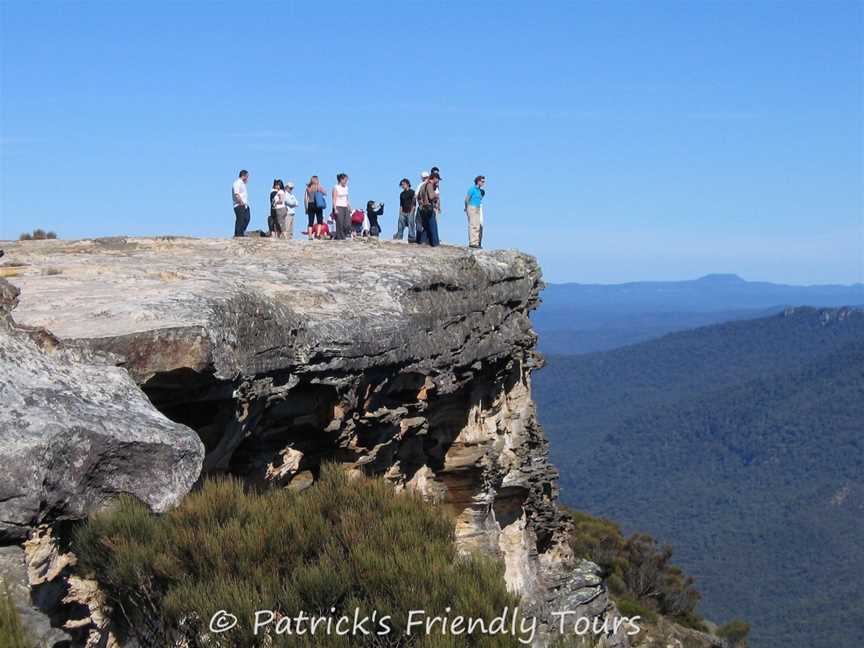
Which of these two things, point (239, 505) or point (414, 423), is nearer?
point (239, 505)

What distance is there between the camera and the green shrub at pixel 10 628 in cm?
688

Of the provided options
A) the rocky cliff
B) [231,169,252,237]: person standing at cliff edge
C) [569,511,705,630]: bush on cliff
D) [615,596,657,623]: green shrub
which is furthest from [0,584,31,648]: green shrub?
[569,511,705,630]: bush on cliff

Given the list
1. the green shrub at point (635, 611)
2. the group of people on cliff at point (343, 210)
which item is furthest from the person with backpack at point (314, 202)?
the green shrub at point (635, 611)

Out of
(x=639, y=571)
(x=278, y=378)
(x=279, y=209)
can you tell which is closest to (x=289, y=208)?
(x=279, y=209)

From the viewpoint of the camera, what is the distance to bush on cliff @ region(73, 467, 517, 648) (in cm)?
808

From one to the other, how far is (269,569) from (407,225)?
17.1 m

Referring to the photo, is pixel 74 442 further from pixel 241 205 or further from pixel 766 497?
pixel 766 497

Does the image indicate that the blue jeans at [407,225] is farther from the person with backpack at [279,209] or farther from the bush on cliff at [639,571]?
the bush on cliff at [639,571]

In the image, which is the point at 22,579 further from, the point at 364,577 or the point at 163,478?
the point at 364,577

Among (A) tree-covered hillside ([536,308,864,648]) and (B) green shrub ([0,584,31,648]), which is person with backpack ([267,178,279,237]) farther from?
(A) tree-covered hillside ([536,308,864,648])

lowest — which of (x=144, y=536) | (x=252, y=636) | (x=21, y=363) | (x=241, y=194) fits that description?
(x=252, y=636)

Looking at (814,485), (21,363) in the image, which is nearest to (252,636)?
(21,363)

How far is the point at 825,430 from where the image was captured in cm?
17038

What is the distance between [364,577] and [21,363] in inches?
115
